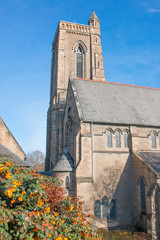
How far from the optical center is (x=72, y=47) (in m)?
39.0

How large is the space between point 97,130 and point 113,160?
329cm

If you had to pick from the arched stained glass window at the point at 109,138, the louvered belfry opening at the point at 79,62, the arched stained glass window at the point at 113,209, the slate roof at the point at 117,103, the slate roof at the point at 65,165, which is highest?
the louvered belfry opening at the point at 79,62

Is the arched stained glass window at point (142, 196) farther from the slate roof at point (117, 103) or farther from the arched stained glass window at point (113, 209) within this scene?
the slate roof at point (117, 103)

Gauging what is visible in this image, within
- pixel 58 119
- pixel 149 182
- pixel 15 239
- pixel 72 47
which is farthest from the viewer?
pixel 72 47

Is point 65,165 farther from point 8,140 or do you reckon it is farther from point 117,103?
point 117,103

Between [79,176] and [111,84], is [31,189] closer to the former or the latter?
[79,176]

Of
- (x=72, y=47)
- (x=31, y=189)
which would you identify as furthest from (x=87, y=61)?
(x=31, y=189)

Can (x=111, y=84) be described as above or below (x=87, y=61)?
below

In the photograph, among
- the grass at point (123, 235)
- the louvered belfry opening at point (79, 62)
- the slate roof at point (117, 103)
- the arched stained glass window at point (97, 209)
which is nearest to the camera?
the grass at point (123, 235)

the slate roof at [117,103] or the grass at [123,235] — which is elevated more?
the slate roof at [117,103]

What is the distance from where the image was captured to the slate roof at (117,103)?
21.8m

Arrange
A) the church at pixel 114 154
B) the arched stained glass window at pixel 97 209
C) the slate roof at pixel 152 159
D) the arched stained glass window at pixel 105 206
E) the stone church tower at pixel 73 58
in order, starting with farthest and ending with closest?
the stone church tower at pixel 73 58, the arched stained glass window at pixel 105 206, the arched stained glass window at pixel 97 209, the church at pixel 114 154, the slate roof at pixel 152 159

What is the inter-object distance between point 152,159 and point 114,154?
3544 mm

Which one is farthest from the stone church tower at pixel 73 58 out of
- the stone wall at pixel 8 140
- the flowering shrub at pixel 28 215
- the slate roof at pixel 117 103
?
the flowering shrub at pixel 28 215
